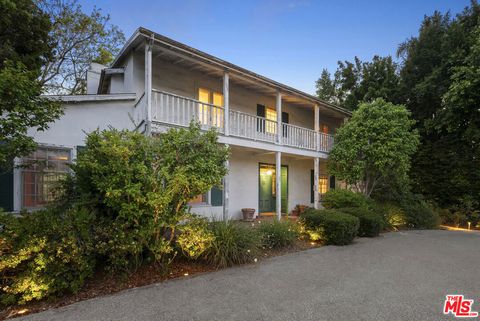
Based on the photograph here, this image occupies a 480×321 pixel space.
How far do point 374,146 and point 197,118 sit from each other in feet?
27.4

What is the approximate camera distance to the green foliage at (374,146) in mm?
11666

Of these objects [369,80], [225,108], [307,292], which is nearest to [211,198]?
[225,108]

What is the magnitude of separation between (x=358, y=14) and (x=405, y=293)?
47.6 feet

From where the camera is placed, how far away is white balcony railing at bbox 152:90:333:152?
8029 mm

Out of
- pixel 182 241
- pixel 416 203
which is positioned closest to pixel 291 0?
pixel 416 203

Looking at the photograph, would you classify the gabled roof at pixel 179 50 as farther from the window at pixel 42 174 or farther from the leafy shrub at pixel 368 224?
the leafy shrub at pixel 368 224

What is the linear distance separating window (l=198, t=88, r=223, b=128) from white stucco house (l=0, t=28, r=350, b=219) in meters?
0.04

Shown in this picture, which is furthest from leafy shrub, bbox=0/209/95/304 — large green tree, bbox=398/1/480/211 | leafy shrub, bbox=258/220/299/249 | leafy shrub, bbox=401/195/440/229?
large green tree, bbox=398/1/480/211

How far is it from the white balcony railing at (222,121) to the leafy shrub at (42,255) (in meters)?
3.72

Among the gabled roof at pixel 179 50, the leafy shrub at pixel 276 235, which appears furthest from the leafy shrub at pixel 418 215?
the gabled roof at pixel 179 50

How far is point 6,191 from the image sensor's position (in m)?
7.04

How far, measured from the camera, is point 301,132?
506 inches

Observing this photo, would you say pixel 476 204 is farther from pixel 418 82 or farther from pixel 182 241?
pixel 182 241

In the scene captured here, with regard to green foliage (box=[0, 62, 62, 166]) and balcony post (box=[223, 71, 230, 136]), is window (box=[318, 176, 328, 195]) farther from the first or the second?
green foliage (box=[0, 62, 62, 166])
